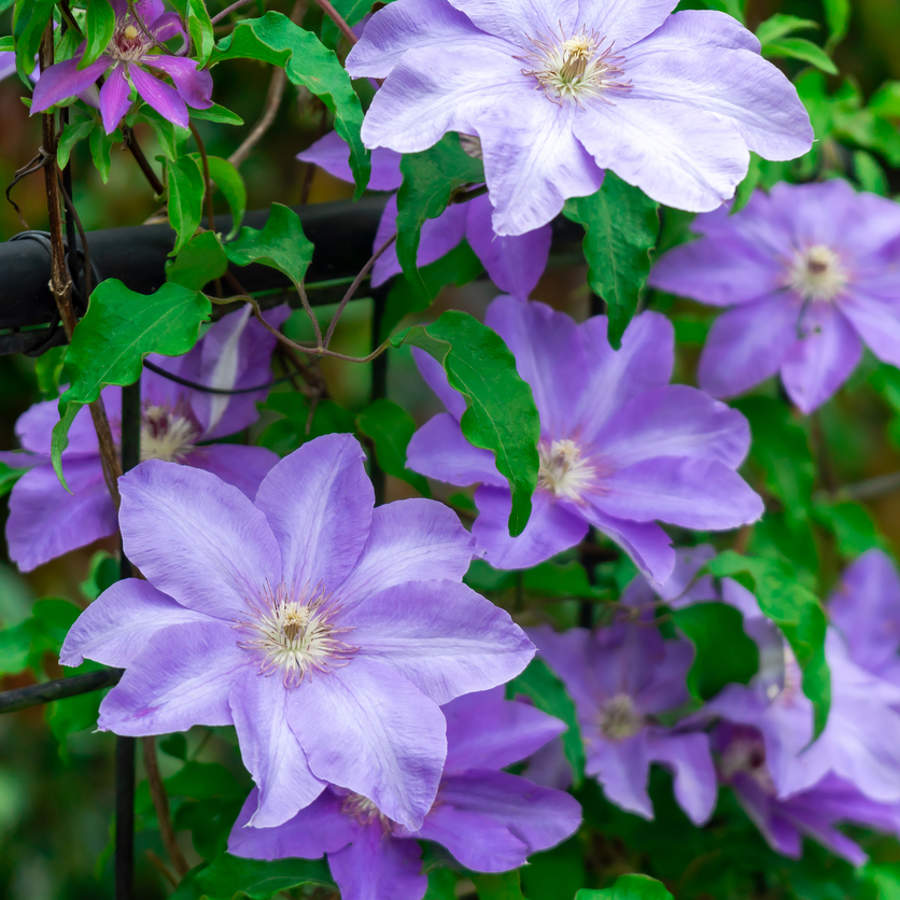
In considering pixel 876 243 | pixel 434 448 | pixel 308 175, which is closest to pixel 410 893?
pixel 434 448

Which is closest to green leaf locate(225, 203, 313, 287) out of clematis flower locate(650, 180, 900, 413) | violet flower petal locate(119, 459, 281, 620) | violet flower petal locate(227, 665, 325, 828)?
violet flower petal locate(119, 459, 281, 620)

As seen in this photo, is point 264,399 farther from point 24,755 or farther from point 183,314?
point 24,755

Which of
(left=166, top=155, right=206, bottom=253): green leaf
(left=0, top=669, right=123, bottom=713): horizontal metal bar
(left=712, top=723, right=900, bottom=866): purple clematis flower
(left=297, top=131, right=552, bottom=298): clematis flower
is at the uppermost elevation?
(left=166, top=155, right=206, bottom=253): green leaf

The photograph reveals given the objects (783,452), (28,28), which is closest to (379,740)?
(28,28)

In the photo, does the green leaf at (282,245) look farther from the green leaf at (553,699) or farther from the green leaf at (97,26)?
the green leaf at (553,699)

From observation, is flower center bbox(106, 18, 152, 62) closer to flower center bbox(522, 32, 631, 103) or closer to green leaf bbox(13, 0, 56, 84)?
green leaf bbox(13, 0, 56, 84)

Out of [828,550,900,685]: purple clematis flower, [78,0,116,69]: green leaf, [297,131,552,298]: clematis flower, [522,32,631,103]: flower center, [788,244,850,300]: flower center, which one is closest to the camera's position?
[78,0,116,69]: green leaf

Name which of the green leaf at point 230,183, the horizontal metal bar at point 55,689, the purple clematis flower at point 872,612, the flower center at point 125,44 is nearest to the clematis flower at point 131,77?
the flower center at point 125,44
